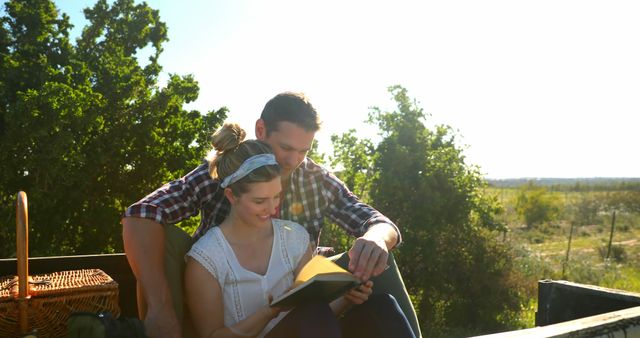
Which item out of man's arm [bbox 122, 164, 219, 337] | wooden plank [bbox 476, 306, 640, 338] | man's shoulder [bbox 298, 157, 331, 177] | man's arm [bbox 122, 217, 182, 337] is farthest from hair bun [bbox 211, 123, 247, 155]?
wooden plank [bbox 476, 306, 640, 338]

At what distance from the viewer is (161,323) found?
206 cm

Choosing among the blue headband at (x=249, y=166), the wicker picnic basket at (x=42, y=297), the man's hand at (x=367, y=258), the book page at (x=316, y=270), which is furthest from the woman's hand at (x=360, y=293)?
the wicker picnic basket at (x=42, y=297)

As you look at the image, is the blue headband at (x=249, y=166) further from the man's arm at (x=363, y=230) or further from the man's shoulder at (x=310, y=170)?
the man's shoulder at (x=310, y=170)

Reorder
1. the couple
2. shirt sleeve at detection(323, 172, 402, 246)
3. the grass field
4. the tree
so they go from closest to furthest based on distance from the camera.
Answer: the couple → shirt sleeve at detection(323, 172, 402, 246) → the tree → the grass field

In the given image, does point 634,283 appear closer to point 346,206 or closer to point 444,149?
point 444,149

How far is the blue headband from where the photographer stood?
224 cm

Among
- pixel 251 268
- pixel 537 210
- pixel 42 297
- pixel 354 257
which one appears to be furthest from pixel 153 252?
pixel 537 210

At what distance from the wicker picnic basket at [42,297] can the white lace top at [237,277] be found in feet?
2.13

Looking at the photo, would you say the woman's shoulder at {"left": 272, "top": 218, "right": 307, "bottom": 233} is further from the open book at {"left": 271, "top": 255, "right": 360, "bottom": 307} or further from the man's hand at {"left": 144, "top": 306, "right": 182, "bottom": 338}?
the man's hand at {"left": 144, "top": 306, "right": 182, "bottom": 338}

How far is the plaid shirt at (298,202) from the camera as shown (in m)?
2.44

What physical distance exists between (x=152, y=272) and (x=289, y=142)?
0.93 metres

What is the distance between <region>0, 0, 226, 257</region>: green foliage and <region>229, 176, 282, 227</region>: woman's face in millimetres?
6931

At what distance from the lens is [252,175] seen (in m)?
2.23

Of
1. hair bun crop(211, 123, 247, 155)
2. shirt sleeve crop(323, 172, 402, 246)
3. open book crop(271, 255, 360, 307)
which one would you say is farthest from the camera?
shirt sleeve crop(323, 172, 402, 246)
